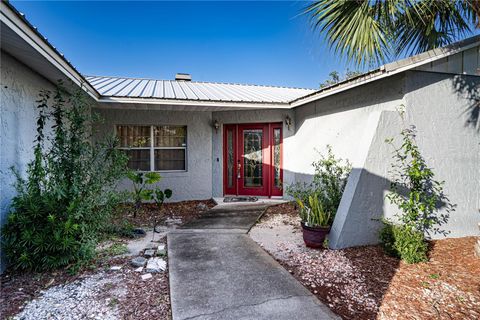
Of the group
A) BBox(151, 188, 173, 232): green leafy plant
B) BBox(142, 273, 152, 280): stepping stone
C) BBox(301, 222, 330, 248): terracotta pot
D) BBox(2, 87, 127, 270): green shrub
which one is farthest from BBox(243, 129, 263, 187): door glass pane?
BBox(142, 273, 152, 280): stepping stone

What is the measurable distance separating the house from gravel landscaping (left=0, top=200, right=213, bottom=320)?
3.58 feet

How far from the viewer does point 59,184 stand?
373 centimetres

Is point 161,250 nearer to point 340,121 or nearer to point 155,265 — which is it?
point 155,265

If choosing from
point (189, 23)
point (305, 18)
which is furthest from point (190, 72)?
point (305, 18)

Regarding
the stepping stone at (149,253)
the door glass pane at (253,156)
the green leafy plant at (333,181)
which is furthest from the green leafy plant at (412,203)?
the door glass pane at (253,156)

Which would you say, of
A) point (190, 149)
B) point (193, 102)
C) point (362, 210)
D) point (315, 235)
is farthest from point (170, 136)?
point (362, 210)

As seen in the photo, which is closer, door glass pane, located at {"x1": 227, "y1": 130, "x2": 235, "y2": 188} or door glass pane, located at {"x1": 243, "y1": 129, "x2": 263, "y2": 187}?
door glass pane, located at {"x1": 243, "y1": 129, "x2": 263, "y2": 187}

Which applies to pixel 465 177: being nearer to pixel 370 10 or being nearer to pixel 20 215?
pixel 370 10

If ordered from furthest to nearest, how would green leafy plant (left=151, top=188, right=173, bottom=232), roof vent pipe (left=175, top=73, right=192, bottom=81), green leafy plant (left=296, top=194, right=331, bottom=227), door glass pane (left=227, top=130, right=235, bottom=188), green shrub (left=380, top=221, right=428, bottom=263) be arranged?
1. roof vent pipe (left=175, top=73, right=192, bottom=81)
2. door glass pane (left=227, top=130, right=235, bottom=188)
3. green leafy plant (left=151, top=188, right=173, bottom=232)
4. green leafy plant (left=296, top=194, right=331, bottom=227)
5. green shrub (left=380, top=221, right=428, bottom=263)

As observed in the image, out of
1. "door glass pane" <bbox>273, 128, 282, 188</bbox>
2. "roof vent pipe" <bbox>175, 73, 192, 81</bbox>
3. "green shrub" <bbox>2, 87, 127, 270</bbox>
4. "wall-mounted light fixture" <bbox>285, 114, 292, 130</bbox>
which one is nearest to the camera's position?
"green shrub" <bbox>2, 87, 127, 270</bbox>

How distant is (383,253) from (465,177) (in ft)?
8.06

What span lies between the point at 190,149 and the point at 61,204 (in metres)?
5.04

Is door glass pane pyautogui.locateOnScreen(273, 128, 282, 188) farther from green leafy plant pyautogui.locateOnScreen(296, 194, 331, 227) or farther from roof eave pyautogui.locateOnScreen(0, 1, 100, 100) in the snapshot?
roof eave pyautogui.locateOnScreen(0, 1, 100, 100)

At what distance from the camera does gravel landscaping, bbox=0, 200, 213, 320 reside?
270 centimetres
